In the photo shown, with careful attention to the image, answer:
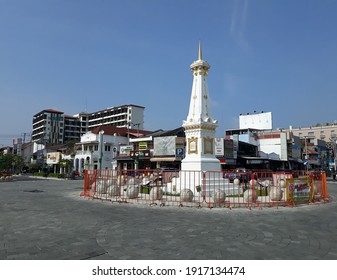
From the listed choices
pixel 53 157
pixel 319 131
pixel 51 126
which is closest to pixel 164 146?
pixel 53 157

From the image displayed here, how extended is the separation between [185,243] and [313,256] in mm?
2476

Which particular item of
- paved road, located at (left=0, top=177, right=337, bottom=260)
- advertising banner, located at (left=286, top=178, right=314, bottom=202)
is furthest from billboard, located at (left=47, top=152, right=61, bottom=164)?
advertising banner, located at (left=286, top=178, right=314, bottom=202)

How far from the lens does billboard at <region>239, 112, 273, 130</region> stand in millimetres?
53644

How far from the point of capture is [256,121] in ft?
181

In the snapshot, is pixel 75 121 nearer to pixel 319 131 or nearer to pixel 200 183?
pixel 319 131

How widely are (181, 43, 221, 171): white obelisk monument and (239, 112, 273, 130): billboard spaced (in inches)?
1556

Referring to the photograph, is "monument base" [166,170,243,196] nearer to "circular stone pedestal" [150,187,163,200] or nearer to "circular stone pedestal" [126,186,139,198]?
"circular stone pedestal" [150,187,163,200]

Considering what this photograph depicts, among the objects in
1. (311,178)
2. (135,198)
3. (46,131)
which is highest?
(46,131)

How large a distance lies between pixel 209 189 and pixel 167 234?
6.89 meters

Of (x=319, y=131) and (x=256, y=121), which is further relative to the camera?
(x=319, y=131)

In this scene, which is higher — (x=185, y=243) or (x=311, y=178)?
(x=311, y=178)

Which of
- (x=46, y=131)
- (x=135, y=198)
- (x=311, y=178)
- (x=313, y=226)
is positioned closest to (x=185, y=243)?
(x=313, y=226)
